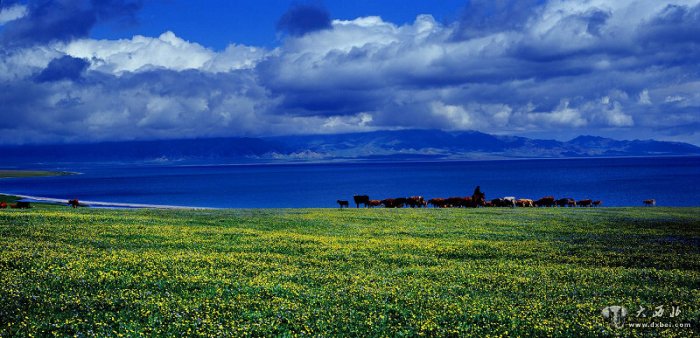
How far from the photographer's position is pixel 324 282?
735 inches

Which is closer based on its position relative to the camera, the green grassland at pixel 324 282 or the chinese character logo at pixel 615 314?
the green grassland at pixel 324 282

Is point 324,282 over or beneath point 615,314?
over

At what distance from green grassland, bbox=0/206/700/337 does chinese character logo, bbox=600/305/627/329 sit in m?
0.30

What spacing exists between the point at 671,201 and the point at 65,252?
128 m

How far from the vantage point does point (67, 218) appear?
34500 millimetres

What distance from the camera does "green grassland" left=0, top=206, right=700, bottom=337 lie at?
45.9 ft

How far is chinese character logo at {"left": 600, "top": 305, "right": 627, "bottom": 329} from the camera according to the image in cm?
1473

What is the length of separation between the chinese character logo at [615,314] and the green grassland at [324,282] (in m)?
0.30

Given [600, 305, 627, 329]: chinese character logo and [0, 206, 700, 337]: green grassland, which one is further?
[600, 305, 627, 329]: chinese character logo

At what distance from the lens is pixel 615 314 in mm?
15383

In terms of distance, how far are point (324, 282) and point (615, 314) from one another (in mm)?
9364

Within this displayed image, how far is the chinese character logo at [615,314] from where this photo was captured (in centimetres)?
1473

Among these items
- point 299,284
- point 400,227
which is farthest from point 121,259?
point 400,227

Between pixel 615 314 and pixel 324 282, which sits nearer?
pixel 615 314
